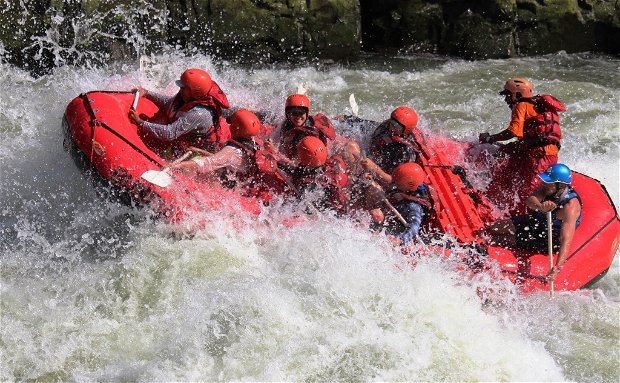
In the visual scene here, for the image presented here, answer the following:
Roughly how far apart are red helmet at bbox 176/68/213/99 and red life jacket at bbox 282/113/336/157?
0.76 m

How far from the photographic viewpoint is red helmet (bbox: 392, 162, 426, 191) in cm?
Result: 545

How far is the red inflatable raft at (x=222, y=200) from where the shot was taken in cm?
545

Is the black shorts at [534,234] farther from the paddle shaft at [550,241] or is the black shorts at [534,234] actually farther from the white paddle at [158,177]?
the white paddle at [158,177]

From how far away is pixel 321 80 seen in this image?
10062 mm

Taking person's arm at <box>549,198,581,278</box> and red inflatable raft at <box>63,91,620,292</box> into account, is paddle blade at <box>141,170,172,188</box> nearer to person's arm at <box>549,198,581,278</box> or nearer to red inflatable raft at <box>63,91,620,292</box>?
red inflatable raft at <box>63,91,620,292</box>

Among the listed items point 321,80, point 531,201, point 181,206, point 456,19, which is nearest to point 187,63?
point 321,80

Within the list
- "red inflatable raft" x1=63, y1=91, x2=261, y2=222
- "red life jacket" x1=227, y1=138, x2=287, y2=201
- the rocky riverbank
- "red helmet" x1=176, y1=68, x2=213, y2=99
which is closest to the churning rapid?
"red inflatable raft" x1=63, y1=91, x2=261, y2=222

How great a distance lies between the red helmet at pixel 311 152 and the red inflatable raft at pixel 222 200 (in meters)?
0.52

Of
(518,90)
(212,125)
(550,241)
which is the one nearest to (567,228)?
(550,241)

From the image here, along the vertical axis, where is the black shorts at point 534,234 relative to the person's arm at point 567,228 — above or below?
below

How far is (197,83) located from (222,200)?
999 millimetres

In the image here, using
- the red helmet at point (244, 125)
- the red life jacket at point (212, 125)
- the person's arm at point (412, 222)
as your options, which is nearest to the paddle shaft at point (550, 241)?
the person's arm at point (412, 222)

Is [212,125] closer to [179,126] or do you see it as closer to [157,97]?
[179,126]

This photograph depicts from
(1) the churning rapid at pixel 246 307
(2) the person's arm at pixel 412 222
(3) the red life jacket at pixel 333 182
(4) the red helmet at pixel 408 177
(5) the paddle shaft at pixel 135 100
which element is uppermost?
(5) the paddle shaft at pixel 135 100
